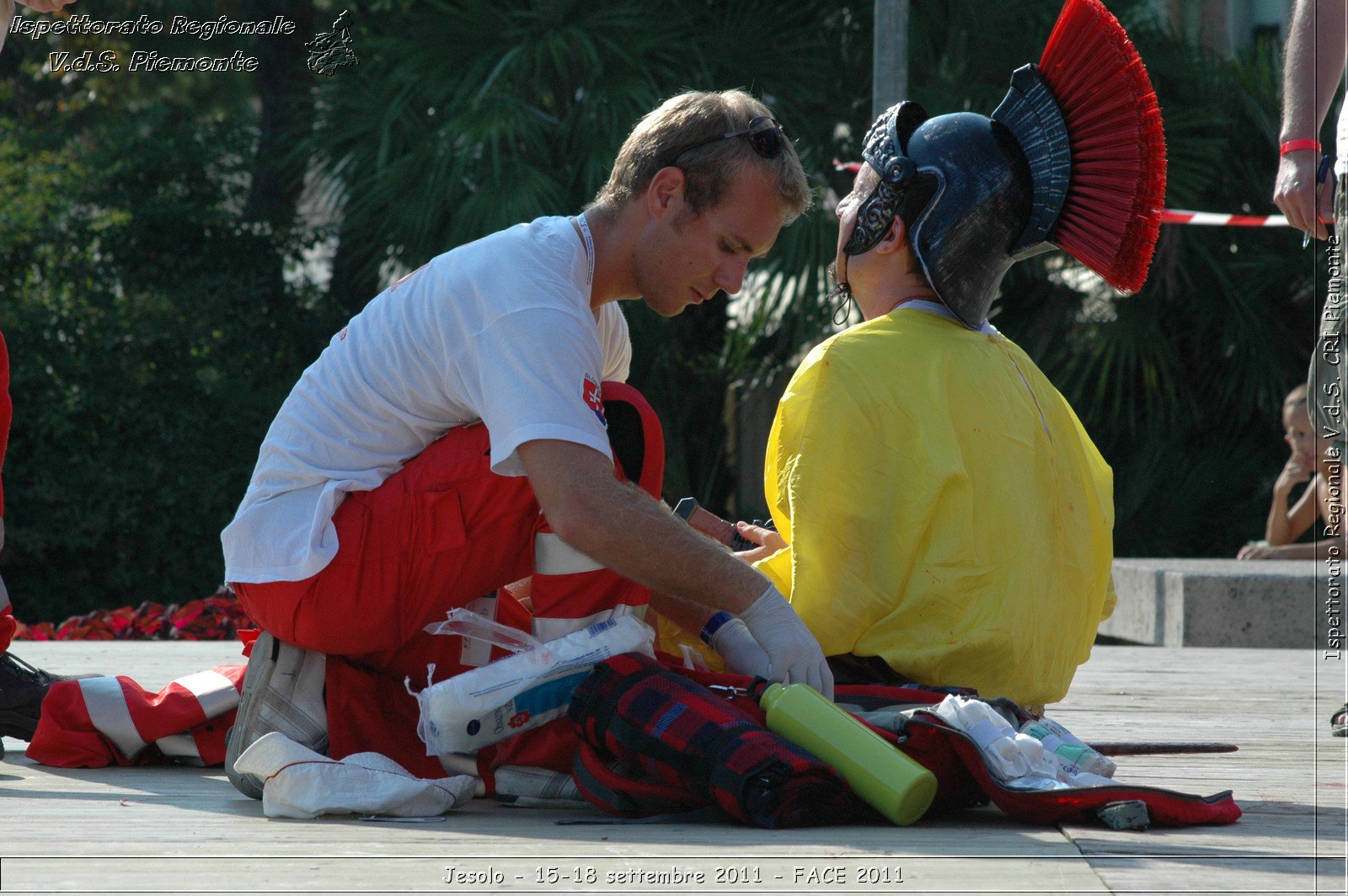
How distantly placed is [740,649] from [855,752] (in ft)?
1.51

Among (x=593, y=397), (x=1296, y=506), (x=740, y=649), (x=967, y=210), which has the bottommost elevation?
(x=1296, y=506)

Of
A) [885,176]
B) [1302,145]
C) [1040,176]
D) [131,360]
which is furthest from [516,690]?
[131,360]

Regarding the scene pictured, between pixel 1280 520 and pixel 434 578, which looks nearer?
pixel 434 578

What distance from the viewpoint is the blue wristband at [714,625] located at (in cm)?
251

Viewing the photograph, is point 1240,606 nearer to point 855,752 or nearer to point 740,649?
point 740,649

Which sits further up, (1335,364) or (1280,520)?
(1335,364)

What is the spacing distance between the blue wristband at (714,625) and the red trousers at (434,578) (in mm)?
227

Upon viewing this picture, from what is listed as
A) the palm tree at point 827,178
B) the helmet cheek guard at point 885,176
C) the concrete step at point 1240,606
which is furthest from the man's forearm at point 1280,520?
the helmet cheek guard at point 885,176

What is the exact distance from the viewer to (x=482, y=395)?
221 centimetres

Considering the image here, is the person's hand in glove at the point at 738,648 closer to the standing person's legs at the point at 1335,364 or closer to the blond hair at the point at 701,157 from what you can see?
the blond hair at the point at 701,157

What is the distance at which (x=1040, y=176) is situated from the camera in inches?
107

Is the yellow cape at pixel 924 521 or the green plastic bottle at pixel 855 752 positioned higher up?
the yellow cape at pixel 924 521

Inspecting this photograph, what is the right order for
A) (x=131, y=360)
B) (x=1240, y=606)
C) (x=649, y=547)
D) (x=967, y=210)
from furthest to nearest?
(x=131, y=360), (x=1240, y=606), (x=967, y=210), (x=649, y=547)

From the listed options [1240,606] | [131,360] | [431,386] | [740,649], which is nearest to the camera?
[431,386]
